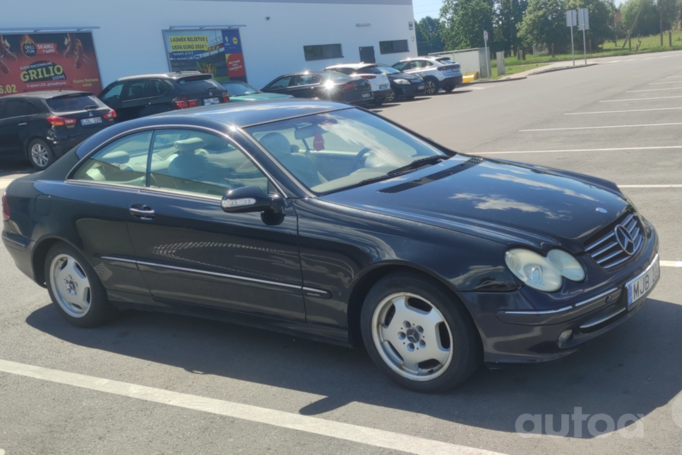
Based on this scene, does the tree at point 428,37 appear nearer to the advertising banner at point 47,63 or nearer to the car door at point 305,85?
the car door at point 305,85

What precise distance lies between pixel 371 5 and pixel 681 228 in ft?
100

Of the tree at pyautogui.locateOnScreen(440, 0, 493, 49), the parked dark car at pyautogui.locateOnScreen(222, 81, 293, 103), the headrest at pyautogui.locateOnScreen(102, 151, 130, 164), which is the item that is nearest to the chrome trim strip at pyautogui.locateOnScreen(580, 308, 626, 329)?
the headrest at pyautogui.locateOnScreen(102, 151, 130, 164)

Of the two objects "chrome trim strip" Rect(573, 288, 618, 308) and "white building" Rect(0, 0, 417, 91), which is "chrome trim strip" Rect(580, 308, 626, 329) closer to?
"chrome trim strip" Rect(573, 288, 618, 308)

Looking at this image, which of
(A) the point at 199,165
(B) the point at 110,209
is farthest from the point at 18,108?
(A) the point at 199,165

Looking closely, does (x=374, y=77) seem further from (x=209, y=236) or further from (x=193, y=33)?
(x=209, y=236)

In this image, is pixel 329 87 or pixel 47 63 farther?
pixel 329 87

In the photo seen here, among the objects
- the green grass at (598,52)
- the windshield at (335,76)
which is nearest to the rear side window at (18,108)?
the windshield at (335,76)

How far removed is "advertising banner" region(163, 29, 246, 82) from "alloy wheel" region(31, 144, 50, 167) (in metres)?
10.6

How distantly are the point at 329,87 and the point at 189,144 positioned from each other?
18001 millimetres

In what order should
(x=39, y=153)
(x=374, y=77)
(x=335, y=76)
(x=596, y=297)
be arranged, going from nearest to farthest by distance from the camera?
1. (x=596, y=297)
2. (x=39, y=153)
3. (x=335, y=76)
4. (x=374, y=77)

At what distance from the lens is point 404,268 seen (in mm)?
3615

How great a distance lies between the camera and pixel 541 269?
11.1 feet

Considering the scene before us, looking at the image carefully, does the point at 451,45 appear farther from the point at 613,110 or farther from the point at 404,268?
the point at 404,268

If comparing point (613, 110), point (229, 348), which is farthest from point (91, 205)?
point (613, 110)
